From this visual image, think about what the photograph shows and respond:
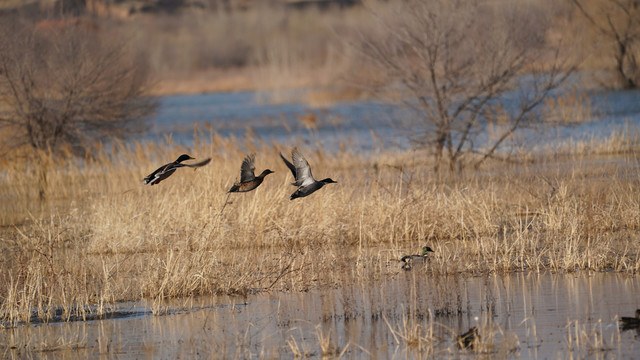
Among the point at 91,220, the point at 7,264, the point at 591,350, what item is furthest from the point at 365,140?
the point at 591,350

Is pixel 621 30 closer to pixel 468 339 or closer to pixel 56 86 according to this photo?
pixel 56 86

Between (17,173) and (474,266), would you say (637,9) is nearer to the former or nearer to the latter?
(17,173)

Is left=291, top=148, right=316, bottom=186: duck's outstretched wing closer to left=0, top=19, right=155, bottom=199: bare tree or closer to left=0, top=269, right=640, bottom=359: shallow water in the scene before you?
left=0, top=269, right=640, bottom=359: shallow water

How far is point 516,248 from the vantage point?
10.1 metres

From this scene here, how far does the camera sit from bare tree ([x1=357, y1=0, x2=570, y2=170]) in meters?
17.8

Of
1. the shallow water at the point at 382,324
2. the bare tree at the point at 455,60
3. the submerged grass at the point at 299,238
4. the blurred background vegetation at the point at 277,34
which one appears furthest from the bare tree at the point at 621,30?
the shallow water at the point at 382,324

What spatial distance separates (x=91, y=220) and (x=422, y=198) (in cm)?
546

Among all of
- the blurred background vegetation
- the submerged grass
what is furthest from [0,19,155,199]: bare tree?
the submerged grass

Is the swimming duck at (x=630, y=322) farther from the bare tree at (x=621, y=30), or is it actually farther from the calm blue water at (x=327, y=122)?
the bare tree at (x=621, y=30)

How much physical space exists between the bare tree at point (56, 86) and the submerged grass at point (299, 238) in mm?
6649

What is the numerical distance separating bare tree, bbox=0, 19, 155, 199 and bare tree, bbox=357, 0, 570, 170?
7889 millimetres

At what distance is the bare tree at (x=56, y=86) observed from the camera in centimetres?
2181

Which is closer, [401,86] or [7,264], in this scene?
[7,264]

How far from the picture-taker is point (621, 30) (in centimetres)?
3250
